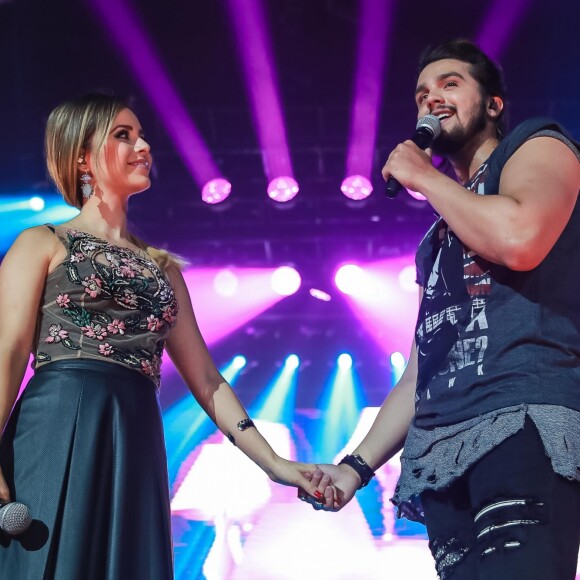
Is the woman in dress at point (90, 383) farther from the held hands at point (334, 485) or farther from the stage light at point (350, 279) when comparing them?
the stage light at point (350, 279)

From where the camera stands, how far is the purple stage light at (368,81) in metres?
4.94

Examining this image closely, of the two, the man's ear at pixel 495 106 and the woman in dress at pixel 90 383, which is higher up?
the man's ear at pixel 495 106

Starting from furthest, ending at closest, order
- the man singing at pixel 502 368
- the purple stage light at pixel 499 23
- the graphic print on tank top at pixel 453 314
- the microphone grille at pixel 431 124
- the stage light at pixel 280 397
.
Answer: the stage light at pixel 280 397
the purple stage light at pixel 499 23
the microphone grille at pixel 431 124
the graphic print on tank top at pixel 453 314
the man singing at pixel 502 368

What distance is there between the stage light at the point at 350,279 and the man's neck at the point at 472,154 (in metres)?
3.50

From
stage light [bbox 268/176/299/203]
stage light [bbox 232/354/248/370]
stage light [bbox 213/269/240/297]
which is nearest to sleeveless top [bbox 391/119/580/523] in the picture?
stage light [bbox 268/176/299/203]

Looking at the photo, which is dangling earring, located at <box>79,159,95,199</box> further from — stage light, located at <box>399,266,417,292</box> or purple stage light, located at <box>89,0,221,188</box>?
stage light, located at <box>399,266,417,292</box>

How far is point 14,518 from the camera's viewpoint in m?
1.91

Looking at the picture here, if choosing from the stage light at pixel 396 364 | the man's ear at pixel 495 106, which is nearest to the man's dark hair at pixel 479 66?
the man's ear at pixel 495 106

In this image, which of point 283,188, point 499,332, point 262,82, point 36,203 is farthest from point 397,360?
point 499,332

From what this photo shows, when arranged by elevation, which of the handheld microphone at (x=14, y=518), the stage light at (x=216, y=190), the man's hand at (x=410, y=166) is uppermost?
the stage light at (x=216, y=190)

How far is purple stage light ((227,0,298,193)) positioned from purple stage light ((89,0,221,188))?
1.13 ft

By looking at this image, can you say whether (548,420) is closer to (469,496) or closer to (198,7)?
(469,496)

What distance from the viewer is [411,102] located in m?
5.21

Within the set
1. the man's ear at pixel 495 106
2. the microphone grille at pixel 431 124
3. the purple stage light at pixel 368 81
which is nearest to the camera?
the microphone grille at pixel 431 124
